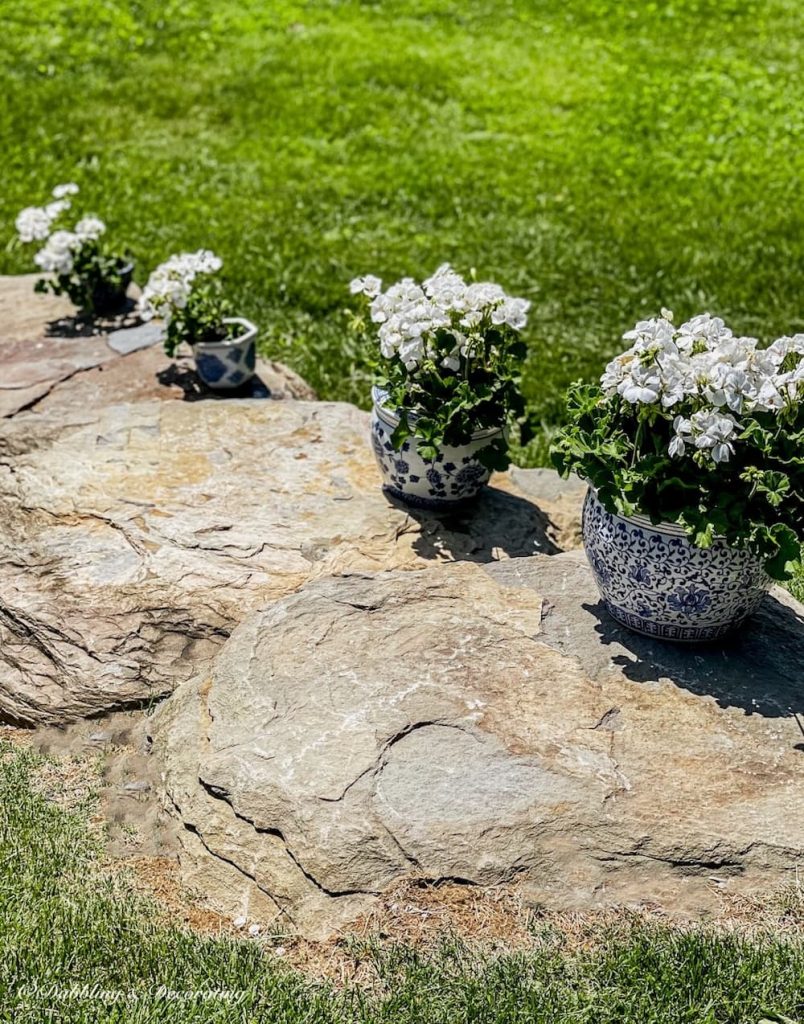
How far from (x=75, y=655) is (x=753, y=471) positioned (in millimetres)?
2261

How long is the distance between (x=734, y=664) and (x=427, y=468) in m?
1.33

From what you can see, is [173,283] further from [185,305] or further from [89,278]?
[89,278]

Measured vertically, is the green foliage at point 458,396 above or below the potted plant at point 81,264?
above

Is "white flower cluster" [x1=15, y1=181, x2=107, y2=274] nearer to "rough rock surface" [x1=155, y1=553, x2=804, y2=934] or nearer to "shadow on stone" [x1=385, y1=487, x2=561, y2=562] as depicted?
"shadow on stone" [x1=385, y1=487, x2=561, y2=562]

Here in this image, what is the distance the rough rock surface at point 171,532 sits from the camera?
13.6 ft

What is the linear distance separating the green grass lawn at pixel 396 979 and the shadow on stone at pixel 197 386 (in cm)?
293

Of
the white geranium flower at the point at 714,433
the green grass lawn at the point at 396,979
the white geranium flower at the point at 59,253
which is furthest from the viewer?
the white geranium flower at the point at 59,253

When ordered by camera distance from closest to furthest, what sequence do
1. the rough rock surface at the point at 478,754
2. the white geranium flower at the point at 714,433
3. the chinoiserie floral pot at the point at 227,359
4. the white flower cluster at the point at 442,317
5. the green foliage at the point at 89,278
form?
the rough rock surface at the point at 478,754 → the white geranium flower at the point at 714,433 → the white flower cluster at the point at 442,317 → the chinoiserie floral pot at the point at 227,359 → the green foliage at the point at 89,278

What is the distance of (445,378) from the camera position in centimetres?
437

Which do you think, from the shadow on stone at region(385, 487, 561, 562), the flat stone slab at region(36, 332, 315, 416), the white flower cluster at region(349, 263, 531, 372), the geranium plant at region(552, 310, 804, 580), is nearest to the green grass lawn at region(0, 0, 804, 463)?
the flat stone slab at region(36, 332, 315, 416)

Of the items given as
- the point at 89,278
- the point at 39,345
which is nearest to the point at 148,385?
the point at 39,345

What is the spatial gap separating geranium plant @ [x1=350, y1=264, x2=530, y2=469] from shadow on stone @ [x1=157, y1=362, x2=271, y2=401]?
148 cm

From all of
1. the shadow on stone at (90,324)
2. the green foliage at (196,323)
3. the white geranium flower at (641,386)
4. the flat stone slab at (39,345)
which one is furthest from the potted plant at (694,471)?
the shadow on stone at (90,324)

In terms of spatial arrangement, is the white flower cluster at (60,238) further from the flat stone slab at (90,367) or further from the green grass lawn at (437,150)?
the green grass lawn at (437,150)
